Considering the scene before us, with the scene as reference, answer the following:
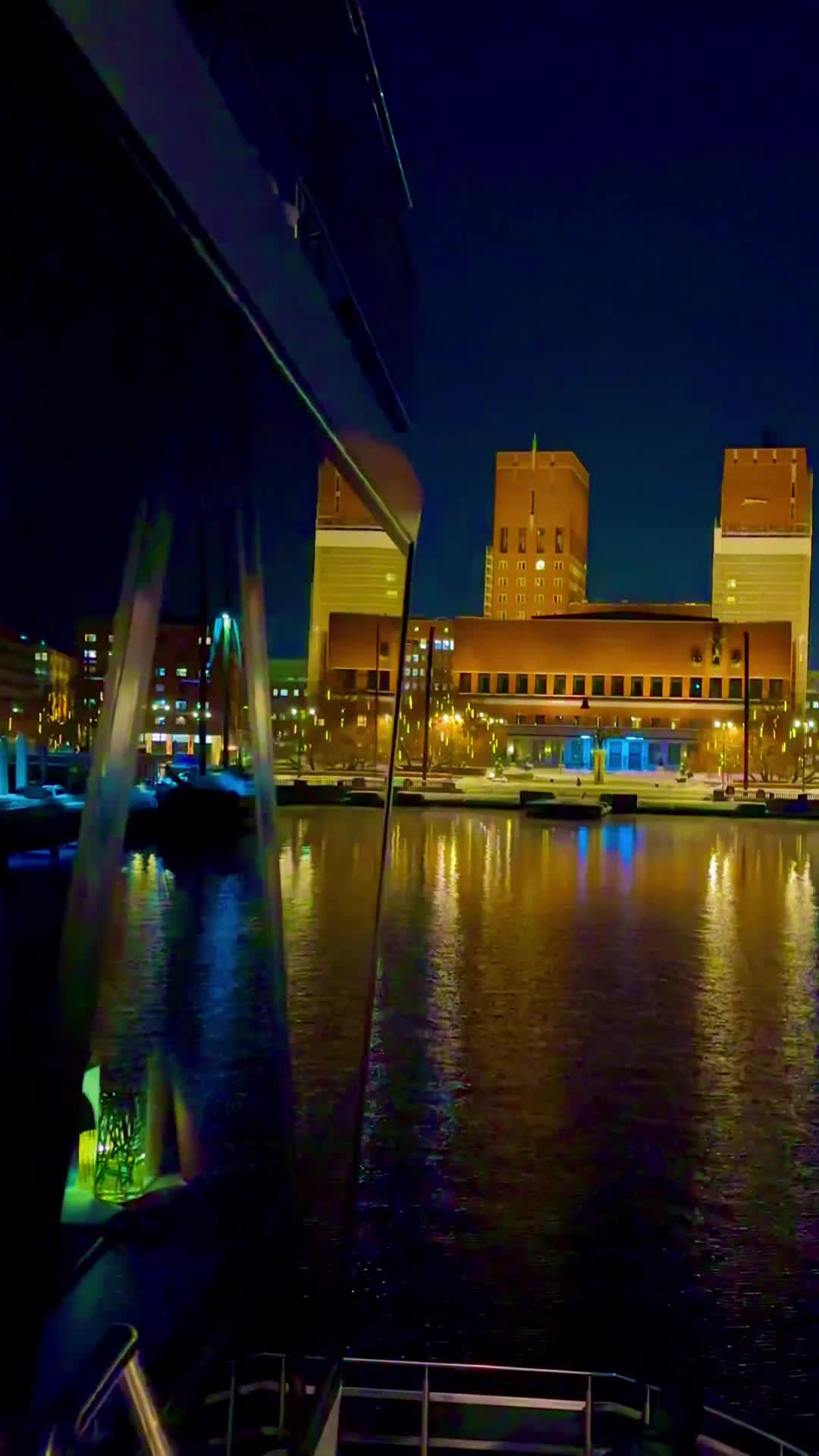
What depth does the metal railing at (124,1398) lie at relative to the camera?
3.56ft

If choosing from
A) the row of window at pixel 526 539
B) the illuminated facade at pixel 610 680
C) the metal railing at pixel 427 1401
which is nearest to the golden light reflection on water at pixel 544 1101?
the metal railing at pixel 427 1401

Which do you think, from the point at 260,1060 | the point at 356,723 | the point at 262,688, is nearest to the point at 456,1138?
the point at 356,723

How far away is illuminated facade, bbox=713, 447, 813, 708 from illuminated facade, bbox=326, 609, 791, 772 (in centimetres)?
3882

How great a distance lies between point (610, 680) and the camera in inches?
2475

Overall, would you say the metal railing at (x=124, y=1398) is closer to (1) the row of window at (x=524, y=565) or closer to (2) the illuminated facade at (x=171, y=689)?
(2) the illuminated facade at (x=171, y=689)

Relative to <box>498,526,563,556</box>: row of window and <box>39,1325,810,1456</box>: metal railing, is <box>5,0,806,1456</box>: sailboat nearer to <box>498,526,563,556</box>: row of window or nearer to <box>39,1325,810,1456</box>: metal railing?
<box>39,1325,810,1456</box>: metal railing

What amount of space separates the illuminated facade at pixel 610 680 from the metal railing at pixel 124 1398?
5711cm

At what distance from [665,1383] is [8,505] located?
3.23 m

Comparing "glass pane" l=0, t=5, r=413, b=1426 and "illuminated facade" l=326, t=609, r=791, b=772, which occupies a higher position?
"illuminated facade" l=326, t=609, r=791, b=772

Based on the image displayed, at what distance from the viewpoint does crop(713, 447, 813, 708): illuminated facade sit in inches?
3996

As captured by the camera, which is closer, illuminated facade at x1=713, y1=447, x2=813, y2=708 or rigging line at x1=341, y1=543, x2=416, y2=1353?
rigging line at x1=341, y1=543, x2=416, y2=1353

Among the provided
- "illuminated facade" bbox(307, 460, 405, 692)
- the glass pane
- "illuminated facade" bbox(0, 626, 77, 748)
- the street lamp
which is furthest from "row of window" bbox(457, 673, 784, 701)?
"illuminated facade" bbox(0, 626, 77, 748)

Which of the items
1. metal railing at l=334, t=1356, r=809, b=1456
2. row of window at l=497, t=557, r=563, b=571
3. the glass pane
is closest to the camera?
the glass pane

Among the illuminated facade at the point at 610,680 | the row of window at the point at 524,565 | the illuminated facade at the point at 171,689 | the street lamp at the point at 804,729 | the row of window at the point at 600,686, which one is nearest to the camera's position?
the illuminated facade at the point at 171,689
